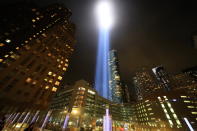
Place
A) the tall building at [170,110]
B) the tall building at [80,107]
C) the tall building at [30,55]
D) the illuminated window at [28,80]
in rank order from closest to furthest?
the tall building at [30,55] < the illuminated window at [28,80] < the tall building at [80,107] < the tall building at [170,110]

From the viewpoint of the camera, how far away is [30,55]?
3856 cm

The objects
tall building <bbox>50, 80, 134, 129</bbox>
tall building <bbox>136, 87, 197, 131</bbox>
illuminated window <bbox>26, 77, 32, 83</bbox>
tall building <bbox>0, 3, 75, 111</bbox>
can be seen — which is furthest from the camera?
tall building <bbox>136, 87, 197, 131</bbox>

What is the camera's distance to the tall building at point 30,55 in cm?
3250

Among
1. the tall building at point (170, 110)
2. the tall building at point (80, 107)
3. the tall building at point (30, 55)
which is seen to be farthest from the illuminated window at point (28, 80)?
the tall building at point (170, 110)

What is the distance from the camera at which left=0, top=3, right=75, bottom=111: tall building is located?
32.5 metres

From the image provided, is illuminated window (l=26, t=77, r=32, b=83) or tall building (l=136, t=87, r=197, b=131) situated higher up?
tall building (l=136, t=87, r=197, b=131)

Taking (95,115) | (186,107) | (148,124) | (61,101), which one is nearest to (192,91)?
(186,107)

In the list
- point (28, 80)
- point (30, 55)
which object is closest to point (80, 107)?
point (28, 80)

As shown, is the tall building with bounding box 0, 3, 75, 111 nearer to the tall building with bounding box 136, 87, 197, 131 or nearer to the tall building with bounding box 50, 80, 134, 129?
the tall building with bounding box 50, 80, 134, 129

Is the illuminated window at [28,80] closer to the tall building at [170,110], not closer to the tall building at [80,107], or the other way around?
the tall building at [80,107]

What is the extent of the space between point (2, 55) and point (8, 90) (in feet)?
34.2

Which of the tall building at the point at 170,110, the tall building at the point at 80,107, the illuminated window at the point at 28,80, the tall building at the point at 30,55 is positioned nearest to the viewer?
the tall building at the point at 30,55

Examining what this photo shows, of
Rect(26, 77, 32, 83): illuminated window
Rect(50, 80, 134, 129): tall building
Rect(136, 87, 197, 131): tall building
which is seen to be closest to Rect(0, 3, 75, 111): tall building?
Rect(26, 77, 32, 83): illuminated window

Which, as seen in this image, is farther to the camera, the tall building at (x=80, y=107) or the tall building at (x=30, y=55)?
the tall building at (x=80, y=107)
